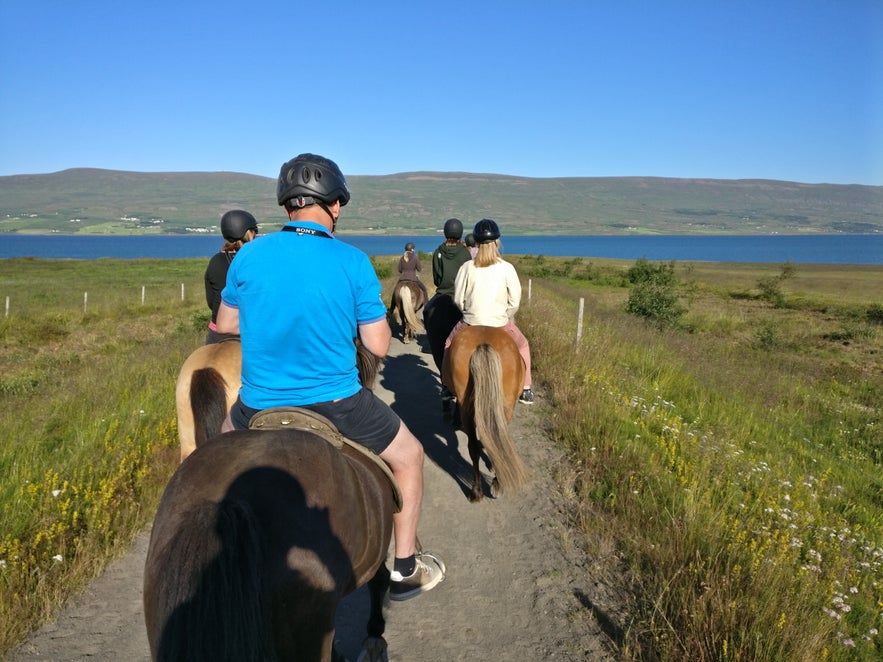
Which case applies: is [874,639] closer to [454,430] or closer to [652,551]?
[652,551]

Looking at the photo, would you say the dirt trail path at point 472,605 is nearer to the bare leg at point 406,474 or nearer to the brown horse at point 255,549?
the bare leg at point 406,474

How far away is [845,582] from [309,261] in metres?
4.63

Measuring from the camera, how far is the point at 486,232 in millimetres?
6312

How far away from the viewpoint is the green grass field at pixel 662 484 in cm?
343

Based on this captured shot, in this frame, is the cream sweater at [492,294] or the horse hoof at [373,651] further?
the cream sweater at [492,294]

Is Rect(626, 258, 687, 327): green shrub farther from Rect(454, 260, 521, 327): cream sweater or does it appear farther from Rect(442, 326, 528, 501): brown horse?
Rect(442, 326, 528, 501): brown horse

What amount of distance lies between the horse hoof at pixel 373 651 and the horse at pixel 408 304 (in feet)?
33.0

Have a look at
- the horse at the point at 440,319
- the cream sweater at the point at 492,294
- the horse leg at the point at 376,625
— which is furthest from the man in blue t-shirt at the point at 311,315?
the horse at the point at 440,319

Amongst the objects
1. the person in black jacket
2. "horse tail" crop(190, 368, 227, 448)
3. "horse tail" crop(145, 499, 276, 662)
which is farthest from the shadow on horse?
the person in black jacket

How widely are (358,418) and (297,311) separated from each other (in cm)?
67

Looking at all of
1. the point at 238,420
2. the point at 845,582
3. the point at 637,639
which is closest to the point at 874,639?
the point at 845,582

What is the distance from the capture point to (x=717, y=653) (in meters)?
3.07

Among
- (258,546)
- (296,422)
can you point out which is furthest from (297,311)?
(258,546)

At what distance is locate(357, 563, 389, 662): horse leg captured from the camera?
3.28 metres
